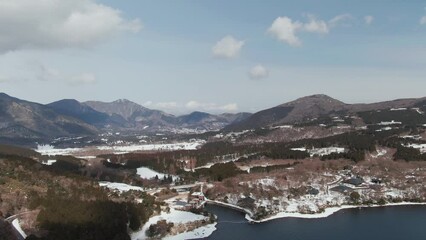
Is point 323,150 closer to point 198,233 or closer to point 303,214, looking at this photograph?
point 303,214

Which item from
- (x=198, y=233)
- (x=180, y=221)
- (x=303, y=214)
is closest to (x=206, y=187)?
(x=303, y=214)

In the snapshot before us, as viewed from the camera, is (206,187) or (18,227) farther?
(206,187)

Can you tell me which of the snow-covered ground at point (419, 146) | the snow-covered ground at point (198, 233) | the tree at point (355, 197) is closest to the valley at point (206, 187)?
the snow-covered ground at point (198, 233)

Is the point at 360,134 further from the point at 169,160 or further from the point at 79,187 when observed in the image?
the point at 79,187

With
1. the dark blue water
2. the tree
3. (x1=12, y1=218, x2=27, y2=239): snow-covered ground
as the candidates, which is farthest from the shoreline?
(x1=12, y1=218, x2=27, y2=239): snow-covered ground

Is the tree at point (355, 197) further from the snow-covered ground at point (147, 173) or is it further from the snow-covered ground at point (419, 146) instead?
the snow-covered ground at point (147, 173)

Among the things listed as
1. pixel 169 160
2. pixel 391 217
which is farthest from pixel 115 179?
pixel 391 217

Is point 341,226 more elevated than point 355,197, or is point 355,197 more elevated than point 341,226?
point 355,197
